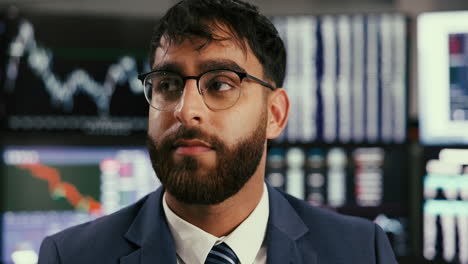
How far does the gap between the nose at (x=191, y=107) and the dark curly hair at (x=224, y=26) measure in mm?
91

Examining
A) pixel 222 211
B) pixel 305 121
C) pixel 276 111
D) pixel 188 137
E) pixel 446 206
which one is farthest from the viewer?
pixel 305 121

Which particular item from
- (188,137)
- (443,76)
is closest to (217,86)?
(188,137)

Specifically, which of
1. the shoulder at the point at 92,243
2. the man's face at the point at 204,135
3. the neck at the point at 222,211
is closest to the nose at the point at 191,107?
the man's face at the point at 204,135

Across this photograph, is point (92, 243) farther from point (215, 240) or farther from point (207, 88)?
point (207, 88)

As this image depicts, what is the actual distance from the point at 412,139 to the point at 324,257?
1324mm

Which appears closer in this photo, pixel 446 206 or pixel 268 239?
pixel 268 239

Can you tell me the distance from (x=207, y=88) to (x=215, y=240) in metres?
0.31

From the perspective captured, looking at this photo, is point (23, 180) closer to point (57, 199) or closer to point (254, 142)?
point (57, 199)

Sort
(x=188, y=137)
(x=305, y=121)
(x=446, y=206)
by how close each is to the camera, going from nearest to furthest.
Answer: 1. (x=188, y=137)
2. (x=446, y=206)
3. (x=305, y=121)

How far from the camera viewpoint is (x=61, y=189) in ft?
8.31

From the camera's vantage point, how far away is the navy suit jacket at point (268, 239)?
1252mm

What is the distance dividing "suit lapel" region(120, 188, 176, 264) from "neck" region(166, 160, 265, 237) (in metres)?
0.04

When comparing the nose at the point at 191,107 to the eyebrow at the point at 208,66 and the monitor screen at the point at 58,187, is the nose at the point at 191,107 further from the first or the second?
the monitor screen at the point at 58,187

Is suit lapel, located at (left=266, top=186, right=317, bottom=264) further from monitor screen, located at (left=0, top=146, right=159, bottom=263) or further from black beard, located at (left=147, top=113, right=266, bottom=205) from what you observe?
monitor screen, located at (left=0, top=146, right=159, bottom=263)
